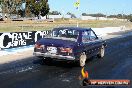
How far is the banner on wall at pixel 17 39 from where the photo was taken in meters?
17.5

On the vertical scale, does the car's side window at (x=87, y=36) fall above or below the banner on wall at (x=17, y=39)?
above

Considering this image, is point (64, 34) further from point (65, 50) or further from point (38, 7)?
point (38, 7)

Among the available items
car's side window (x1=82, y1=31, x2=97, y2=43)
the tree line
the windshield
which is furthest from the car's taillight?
the tree line

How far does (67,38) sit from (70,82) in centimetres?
366

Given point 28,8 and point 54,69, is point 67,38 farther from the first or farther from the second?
point 28,8

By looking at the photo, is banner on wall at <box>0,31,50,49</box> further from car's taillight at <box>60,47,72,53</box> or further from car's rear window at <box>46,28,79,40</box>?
car's taillight at <box>60,47,72,53</box>

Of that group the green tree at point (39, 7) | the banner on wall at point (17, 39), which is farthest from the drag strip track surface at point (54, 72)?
the green tree at point (39, 7)

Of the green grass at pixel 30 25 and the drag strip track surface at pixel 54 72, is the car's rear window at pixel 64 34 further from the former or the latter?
the green grass at pixel 30 25

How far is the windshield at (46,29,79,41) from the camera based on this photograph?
13.9m

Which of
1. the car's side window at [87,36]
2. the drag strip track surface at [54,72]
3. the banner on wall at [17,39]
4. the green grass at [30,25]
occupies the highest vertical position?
the car's side window at [87,36]

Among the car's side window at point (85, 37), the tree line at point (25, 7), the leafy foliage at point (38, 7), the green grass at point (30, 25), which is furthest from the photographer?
the leafy foliage at point (38, 7)

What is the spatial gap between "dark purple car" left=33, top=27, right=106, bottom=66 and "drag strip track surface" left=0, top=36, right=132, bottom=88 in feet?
1.54

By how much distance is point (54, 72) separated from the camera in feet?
39.5

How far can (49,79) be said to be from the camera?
419 inches
